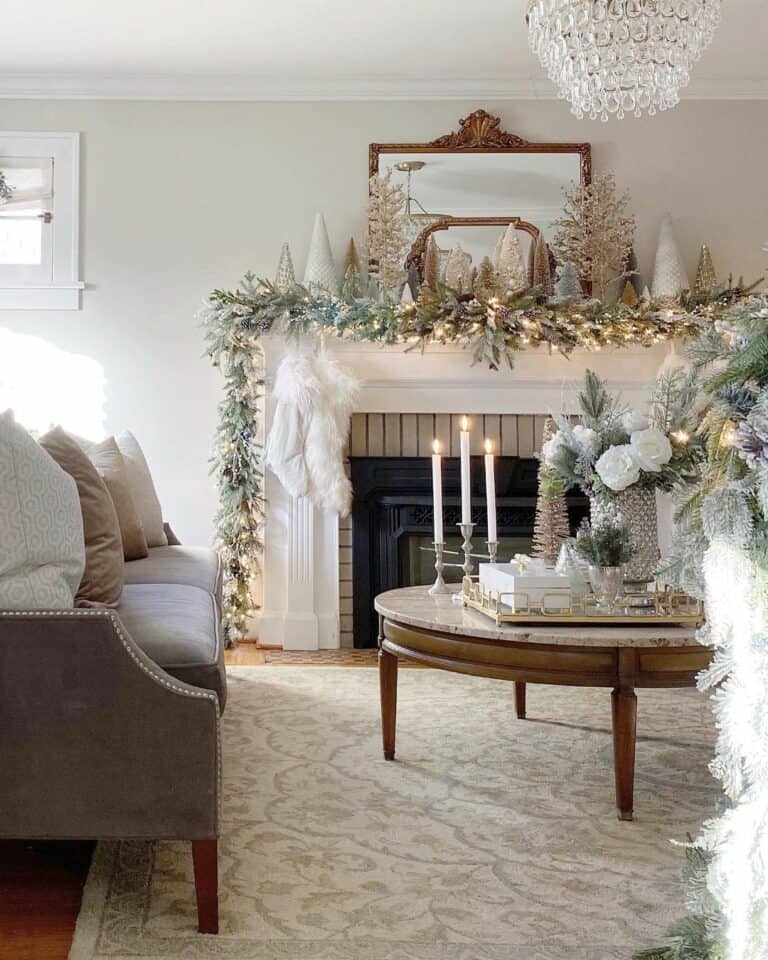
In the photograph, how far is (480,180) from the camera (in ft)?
15.9

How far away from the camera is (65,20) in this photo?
4238 millimetres

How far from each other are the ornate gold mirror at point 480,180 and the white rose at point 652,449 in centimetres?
251

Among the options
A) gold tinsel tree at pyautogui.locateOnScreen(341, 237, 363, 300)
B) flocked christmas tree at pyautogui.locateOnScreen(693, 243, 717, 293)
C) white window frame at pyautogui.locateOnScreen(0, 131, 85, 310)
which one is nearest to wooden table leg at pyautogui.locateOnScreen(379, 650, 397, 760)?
gold tinsel tree at pyautogui.locateOnScreen(341, 237, 363, 300)

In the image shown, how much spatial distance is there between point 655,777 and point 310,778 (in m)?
0.95

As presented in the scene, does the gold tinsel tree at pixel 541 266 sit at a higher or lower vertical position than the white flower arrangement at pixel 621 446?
higher

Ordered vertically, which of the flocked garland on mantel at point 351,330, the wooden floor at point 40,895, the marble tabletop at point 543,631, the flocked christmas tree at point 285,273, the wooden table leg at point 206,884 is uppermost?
the flocked christmas tree at point 285,273

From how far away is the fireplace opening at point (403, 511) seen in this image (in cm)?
461

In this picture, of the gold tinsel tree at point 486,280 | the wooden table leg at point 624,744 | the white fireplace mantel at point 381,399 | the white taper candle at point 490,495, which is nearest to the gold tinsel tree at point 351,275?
the white fireplace mantel at point 381,399

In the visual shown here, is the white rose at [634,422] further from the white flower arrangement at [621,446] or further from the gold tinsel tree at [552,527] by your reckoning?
the gold tinsel tree at [552,527]

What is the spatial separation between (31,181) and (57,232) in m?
0.29

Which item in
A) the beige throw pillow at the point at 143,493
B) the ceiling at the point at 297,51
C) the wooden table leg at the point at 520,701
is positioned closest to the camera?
the wooden table leg at the point at 520,701

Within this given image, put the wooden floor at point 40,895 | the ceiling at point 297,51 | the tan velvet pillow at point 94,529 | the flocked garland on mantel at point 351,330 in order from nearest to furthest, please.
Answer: the wooden floor at point 40,895, the tan velvet pillow at point 94,529, the ceiling at point 297,51, the flocked garland on mantel at point 351,330

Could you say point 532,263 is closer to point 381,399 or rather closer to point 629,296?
point 629,296

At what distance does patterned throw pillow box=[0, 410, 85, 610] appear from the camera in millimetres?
1784
